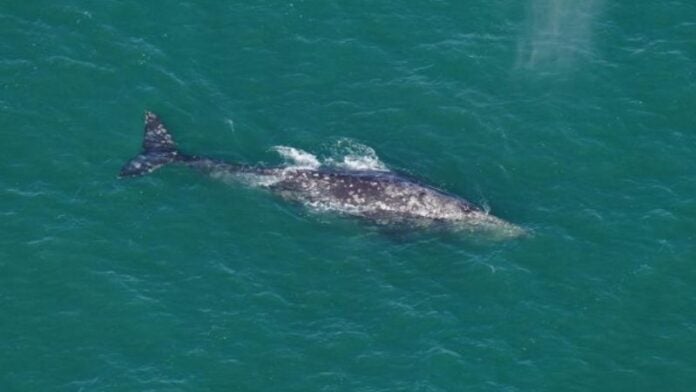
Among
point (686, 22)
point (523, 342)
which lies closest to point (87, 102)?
point (523, 342)

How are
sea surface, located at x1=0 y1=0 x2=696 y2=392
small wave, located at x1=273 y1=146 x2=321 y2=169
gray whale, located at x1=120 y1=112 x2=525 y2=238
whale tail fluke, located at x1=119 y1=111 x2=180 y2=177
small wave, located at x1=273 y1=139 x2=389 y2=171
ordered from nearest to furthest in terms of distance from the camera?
sea surface, located at x1=0 y1=0 x2=696 y2=392 → gray whale, located at x1=120 y1=112 x2=525 y2=238 → whale tail fluke, located at x1=119 y1=111 x2=180 y2=177 → small wave, located at x1=273 y1=146 x2=321 y2=169 → small wave, located at x1=273 y1=139 x2=389 y2=171

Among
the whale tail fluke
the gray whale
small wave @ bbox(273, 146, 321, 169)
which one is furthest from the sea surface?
the gray whale

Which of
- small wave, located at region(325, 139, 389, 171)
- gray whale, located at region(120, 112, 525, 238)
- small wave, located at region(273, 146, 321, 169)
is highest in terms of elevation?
small wave, located at region(325, 139, 389, 171)

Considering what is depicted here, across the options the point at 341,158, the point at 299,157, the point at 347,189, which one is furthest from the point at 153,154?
the point at 347,189

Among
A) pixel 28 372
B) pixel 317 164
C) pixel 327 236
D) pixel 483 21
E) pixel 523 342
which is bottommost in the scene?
pixel 28 372

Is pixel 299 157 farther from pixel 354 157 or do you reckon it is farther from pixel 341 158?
pixel 354 157

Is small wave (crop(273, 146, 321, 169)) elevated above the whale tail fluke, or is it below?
above

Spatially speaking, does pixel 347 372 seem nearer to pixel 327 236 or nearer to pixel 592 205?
pixel 327 236

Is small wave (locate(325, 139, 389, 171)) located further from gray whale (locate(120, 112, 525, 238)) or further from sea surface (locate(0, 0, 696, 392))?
gray whale (locate(120, 112, 525, 238))
